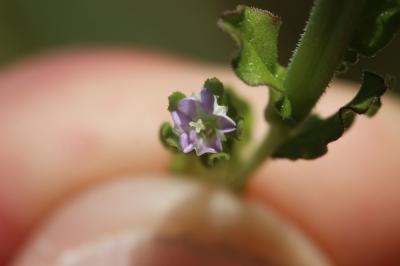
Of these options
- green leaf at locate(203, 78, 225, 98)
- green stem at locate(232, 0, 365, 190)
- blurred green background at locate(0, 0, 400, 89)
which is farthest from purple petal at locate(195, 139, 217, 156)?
blurred green background at locate(0, 0, 400, 89)

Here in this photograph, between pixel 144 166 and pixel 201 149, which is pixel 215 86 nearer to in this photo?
pixel 201 149

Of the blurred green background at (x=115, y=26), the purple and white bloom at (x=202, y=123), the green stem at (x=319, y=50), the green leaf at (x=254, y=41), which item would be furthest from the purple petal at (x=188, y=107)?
the blurred green background at (x=115, y=26)

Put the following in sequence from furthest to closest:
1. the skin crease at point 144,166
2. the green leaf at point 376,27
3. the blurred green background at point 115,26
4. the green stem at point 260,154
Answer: the blurred green background at point 115,26
the skin crease at point 144,166
the green stem at point 260,154
the green leaf at point 376,27

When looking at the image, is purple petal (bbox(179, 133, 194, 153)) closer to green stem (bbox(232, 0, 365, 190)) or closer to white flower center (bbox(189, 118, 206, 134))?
white flower center (bbox(189, 118, 206, 134))

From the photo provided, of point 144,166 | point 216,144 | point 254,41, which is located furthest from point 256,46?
point 144,166

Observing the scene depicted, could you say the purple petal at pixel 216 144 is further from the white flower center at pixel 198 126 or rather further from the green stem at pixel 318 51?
the green stem at pixel 318 51
